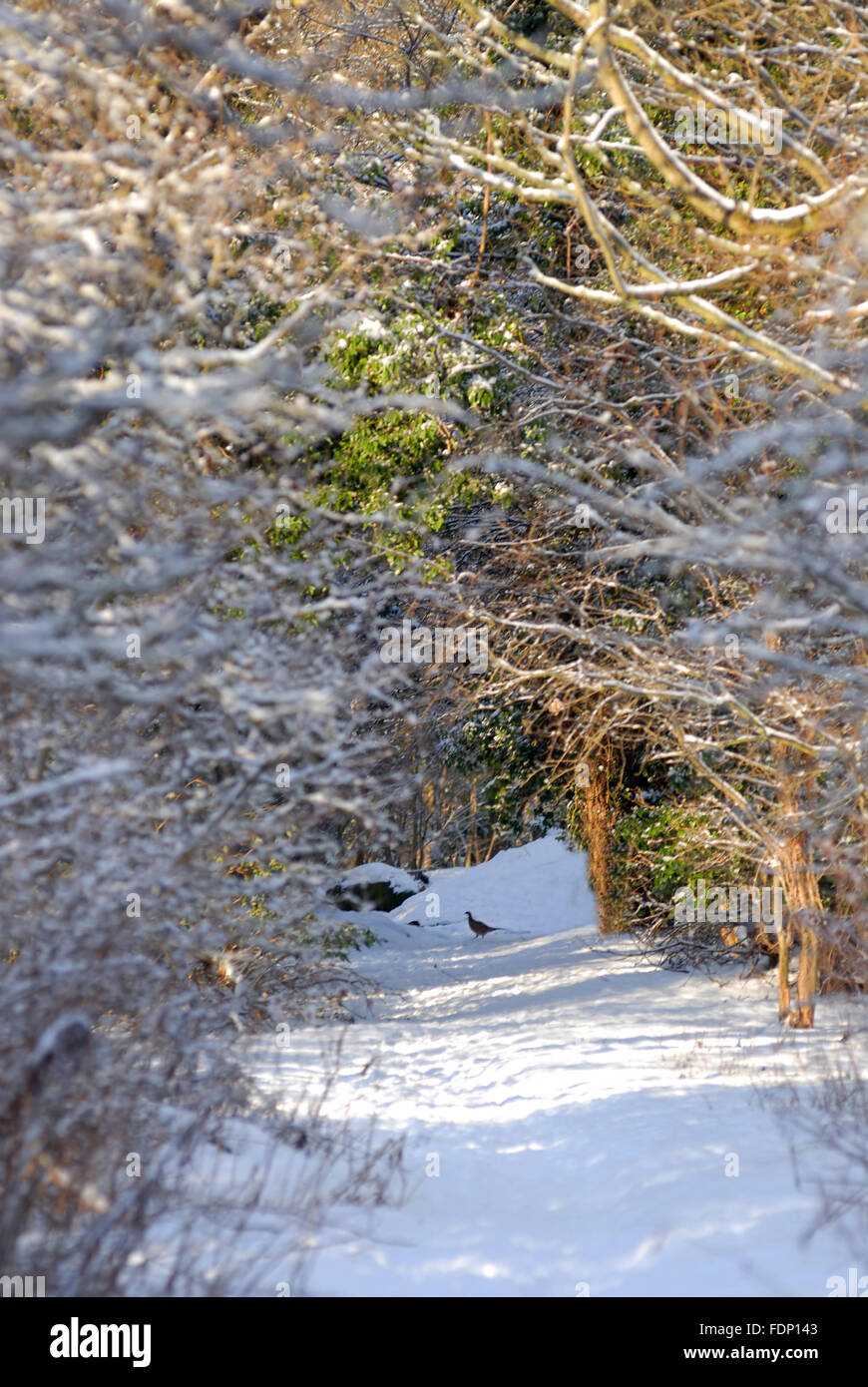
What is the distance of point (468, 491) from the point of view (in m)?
9.16

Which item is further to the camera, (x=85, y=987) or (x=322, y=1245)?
(x=322, y=1245)

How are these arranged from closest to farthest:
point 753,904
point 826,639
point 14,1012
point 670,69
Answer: point 14,1012, point 670,69, point 826,639, point 753,904

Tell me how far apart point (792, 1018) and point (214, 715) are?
5.81 metres

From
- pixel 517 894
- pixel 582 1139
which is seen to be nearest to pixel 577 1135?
pixel 582 1139

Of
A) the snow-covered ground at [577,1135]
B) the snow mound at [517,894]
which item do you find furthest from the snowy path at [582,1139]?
the snow mound at [517,894]

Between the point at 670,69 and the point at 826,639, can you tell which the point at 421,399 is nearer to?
the point at 670,69

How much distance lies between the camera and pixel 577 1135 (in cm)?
652

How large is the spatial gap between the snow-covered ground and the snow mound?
900 cm

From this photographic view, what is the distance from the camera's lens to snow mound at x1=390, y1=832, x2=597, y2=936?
22516 mm

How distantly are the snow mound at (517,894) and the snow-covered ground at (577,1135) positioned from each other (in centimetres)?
900

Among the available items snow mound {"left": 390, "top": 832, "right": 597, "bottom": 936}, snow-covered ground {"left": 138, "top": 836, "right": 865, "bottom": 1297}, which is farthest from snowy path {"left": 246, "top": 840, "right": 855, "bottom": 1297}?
snow mound {"left": 390, "top": 832, "right": 597, "bottom": 936}

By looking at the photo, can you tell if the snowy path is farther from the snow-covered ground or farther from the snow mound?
the snow mound

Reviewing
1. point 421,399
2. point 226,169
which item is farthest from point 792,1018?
point 226,169
